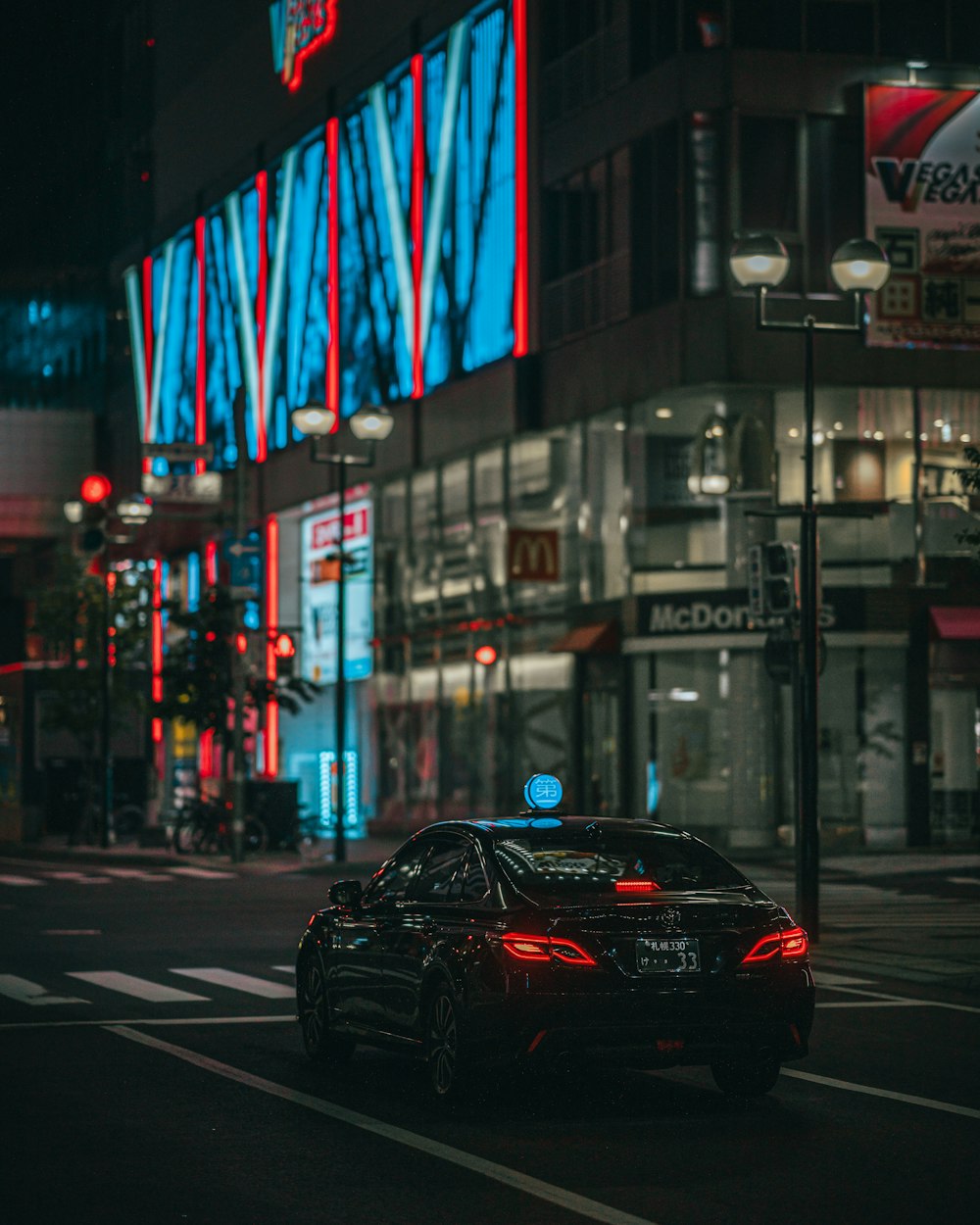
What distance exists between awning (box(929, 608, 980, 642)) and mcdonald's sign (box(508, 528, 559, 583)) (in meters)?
7.05

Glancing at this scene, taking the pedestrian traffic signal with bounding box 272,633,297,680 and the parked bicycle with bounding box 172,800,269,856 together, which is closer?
the parked bicycle with bounding box 172,800,269,856

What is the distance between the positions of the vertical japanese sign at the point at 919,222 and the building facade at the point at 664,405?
0.18ft

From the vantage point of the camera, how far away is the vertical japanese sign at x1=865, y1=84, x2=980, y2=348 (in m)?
37.7

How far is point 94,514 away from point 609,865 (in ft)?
110

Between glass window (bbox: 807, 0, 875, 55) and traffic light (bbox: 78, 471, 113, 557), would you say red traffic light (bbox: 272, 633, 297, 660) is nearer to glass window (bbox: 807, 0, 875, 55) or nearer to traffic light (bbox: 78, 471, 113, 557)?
traffic light (bbox: 78, 471, 113, 557)

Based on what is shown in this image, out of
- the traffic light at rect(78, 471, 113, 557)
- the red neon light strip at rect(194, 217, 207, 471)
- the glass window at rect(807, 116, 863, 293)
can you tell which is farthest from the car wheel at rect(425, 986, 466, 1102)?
the red neon light strip at rect(194, 217, 207, 471)

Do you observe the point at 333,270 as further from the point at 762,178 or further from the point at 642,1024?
the point at 642,1024

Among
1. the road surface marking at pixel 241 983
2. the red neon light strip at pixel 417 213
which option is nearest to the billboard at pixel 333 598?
the red neon light strip at pixel 417 213

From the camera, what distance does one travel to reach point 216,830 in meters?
41.4

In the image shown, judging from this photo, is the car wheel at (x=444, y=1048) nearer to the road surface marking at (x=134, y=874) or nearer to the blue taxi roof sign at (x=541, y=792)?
the blue taxi roof sign at (x=541, y=792)

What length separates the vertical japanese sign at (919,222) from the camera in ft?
124

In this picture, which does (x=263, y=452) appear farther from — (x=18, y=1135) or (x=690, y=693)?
(x=18, y=1135)

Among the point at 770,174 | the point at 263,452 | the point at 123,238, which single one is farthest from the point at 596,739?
the point at 123,238

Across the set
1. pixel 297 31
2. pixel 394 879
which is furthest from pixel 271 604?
pixel 394 879
